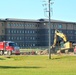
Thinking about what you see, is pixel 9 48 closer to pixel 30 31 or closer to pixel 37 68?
pixel 37 68

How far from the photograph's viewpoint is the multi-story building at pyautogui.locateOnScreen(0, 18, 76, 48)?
126500 mm

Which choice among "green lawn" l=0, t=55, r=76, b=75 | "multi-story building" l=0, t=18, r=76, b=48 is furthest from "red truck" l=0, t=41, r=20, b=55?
"multi-story building" l=0, t=18, r=76, b=48

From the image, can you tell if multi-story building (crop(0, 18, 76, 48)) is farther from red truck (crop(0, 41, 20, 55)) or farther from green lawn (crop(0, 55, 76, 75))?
green lawn (crop(0, 55, 76, 75))

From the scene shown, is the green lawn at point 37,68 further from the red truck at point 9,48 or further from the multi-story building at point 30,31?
the multi-story building at point 30,31

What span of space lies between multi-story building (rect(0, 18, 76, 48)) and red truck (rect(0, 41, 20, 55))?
48789 millimetres

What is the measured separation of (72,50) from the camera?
83.1 metres

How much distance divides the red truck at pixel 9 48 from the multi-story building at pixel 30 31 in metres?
48.8

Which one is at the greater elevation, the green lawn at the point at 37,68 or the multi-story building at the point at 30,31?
the multi-story building at the point at 30,31

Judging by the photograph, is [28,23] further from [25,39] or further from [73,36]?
[73,36]

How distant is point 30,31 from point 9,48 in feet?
191

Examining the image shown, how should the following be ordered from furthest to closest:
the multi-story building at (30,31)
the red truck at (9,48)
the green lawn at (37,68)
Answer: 1. the multi-story building at (30,31)
2. the red truck at (9,48)
3. the green lawn at (37,68)

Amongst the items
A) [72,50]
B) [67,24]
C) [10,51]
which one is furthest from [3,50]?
[67,24]

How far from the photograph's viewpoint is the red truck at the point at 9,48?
72125mm

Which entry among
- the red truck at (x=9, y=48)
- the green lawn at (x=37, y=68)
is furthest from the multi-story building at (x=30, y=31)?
the green lawn at (x=37, y=68)
